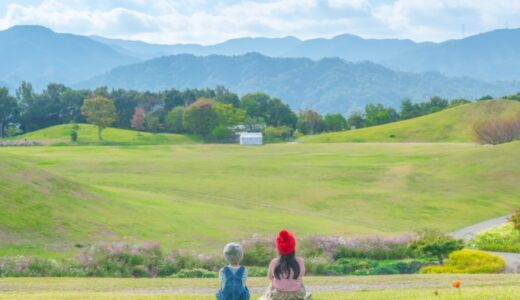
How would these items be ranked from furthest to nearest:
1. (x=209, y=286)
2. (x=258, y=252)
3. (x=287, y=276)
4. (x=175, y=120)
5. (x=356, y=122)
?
(x=356, y=122) → (x=175, y=120) → (x=258, y=252) → (x=209, y=286) → (x=287, y=276)

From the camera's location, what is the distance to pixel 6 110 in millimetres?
154875

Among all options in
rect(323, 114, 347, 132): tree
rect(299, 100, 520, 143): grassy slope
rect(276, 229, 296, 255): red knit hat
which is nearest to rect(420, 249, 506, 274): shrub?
rect(276, 229, 296, 255): red knit hat

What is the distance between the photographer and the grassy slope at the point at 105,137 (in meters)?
129

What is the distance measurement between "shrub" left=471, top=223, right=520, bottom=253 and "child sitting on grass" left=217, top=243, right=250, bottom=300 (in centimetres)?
3021

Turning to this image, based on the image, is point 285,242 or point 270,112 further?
point 270,112

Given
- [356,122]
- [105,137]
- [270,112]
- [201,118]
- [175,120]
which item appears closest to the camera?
[105,137]

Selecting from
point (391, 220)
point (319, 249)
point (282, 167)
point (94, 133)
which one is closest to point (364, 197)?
point (391, 220)

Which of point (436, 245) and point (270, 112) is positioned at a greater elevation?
point (270, 112)

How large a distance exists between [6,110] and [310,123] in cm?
7332

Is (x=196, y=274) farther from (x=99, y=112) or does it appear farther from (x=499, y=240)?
(x=99, y=112)

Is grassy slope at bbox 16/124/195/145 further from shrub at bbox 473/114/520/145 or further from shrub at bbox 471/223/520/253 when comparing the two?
shrub at bbox 471/223/520/253

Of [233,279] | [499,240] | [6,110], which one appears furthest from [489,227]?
[6,110]

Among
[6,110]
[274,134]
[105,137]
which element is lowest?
[105,137]

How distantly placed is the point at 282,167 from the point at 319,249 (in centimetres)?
4121
